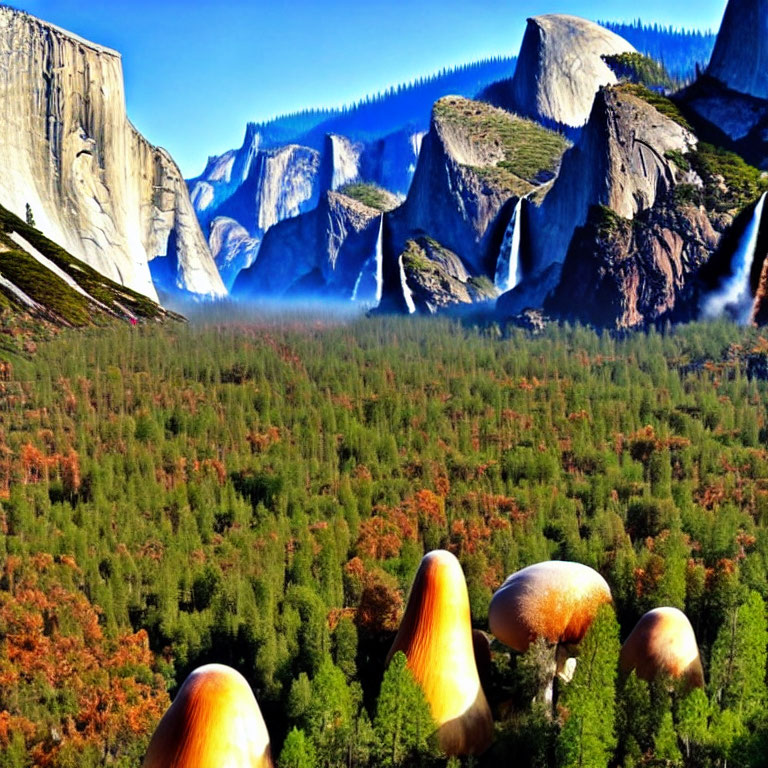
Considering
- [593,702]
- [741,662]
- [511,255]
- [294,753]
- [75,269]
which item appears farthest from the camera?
[511,255]

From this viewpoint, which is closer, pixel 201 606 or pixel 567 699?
pixel 567 699

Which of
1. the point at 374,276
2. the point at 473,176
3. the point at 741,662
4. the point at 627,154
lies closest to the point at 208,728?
the point at 741,662

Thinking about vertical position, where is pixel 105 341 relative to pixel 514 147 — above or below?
below

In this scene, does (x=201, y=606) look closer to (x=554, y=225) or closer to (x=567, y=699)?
(x=567, y=699)

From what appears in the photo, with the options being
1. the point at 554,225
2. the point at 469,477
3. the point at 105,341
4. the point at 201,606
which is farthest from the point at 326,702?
the point at 554,225

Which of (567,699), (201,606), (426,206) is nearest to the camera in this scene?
(567,699)

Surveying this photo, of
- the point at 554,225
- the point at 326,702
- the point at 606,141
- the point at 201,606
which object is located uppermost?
the point at 606,141

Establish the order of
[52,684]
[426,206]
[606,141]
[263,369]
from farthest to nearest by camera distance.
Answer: [426,206]
[606,141]
[263,369]
[52,684]

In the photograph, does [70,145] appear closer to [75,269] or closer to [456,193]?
[75,269]

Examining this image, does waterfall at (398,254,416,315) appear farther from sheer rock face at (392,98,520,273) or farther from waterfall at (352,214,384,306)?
waterfall at (352,214,384,306)
